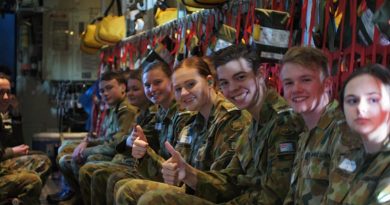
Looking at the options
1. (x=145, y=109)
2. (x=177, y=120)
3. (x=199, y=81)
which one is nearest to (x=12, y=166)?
(x=145, y=109)

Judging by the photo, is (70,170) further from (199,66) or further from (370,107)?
(370,107)

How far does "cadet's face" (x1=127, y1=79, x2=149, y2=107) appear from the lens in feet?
15.4

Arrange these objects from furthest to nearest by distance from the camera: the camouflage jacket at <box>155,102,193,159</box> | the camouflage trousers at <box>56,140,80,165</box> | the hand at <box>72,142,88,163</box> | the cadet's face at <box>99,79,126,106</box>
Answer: the camouflage trousers at <box>56,140,80,165</box>
the cadet's face at <box>99,79,126,106</box>
the hand at <box>72,142,88,163</box>
the camouflage jacket at <box>155,102,193,159</box>

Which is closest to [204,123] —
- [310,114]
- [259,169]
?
[259,169]

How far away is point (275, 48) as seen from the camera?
2904 millimetres

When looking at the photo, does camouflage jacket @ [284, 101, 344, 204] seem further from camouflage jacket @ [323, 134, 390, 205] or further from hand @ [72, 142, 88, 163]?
hand @ [72, 142, 88, 163]

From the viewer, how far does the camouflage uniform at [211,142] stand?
2.87 m

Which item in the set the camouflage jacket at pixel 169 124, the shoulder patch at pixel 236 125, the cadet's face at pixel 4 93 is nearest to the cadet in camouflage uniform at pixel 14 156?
the cadet's face at pixel 4 93

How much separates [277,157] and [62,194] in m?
3.77

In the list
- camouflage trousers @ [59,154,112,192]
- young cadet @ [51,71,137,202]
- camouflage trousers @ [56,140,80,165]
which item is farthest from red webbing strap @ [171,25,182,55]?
camouflage trousers @ [56,140,80,165]

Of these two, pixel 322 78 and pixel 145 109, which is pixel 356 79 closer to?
pixel 322 78

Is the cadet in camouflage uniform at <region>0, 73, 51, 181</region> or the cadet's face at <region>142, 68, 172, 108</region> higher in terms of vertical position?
the cadet's face at <region>142, 68, 172, 108</region>

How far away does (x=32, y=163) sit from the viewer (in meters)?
5.03

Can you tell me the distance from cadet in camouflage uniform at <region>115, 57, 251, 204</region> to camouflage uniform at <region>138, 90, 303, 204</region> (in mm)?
Answer: 117
